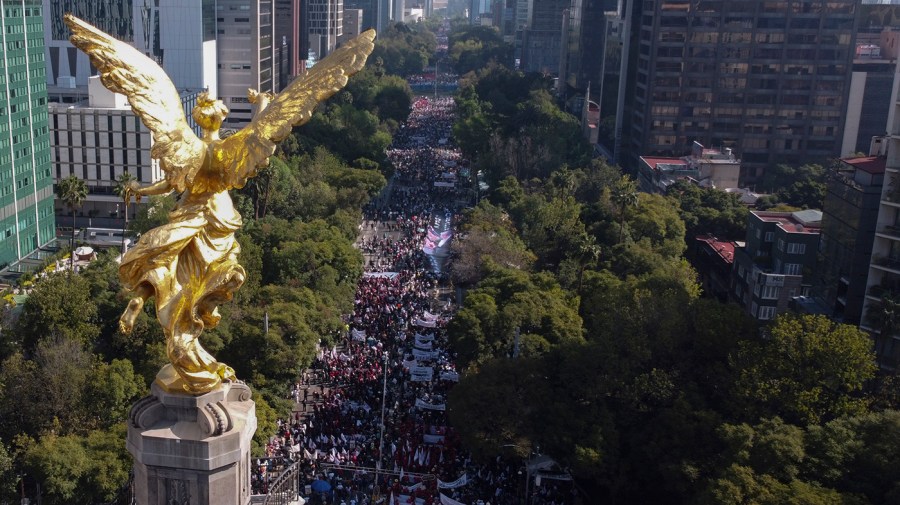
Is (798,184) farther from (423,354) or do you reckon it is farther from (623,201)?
(423,354)

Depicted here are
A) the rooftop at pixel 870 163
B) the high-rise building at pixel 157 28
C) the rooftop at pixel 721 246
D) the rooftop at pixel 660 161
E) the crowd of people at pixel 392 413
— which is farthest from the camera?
the high-rise building at pixel 157 28

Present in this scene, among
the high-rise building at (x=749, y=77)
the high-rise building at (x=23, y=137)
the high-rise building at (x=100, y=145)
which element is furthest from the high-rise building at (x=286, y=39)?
the high-rise building at (x=23, y=137)

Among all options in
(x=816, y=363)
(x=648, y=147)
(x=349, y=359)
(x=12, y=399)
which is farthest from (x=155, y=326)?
(x=648, y=147)

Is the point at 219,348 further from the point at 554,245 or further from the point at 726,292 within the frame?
the point at 726,292

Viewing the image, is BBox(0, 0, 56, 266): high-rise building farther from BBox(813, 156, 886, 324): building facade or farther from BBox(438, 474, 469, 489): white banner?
BBox(813, 156, 886, 324): building facade

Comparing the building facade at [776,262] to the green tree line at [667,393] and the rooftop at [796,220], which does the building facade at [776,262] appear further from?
the green tree line at [667,393]

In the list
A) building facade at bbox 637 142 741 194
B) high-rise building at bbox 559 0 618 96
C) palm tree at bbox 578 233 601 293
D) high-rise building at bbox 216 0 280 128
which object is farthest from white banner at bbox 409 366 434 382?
high-rise building at bbox 559 0 618 96
